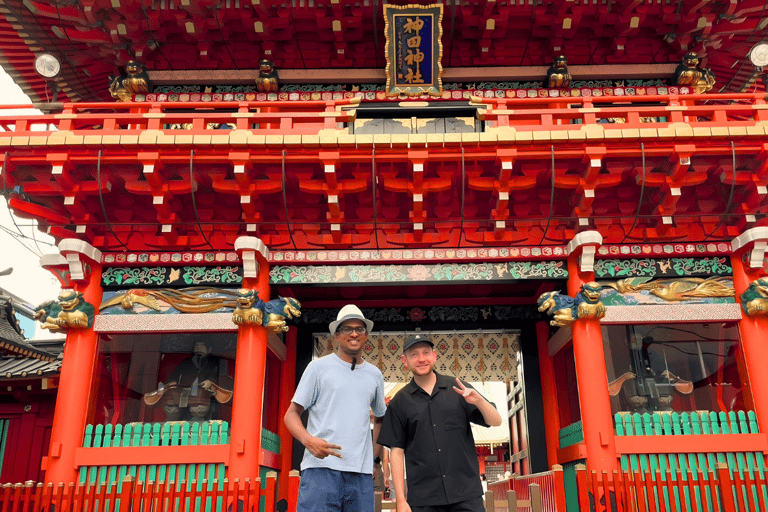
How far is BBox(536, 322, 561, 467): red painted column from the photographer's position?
984 centimetres

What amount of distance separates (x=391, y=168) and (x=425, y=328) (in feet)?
12.6

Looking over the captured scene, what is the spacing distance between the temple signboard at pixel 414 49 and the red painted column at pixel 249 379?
4141 millimetres

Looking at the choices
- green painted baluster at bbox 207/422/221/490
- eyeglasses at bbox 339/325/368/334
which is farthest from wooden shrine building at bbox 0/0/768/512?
eyeglasses at bbox 339/325/368/334

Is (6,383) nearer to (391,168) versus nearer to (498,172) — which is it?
(391,168)

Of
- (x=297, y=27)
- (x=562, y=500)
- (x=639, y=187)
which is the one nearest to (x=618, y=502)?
(x=562, y=500)

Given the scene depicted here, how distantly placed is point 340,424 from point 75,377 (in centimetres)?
563

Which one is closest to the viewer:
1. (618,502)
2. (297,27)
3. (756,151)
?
(618,502)

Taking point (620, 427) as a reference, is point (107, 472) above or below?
below

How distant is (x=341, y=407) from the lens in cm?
408

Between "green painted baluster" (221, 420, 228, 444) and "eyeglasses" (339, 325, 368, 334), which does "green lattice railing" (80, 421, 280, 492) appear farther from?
"eyeglasses" (339, 325, 368, 334)

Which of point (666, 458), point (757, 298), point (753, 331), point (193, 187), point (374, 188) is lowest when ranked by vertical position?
point (666, 458)

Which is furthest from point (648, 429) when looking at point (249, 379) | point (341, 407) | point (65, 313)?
point (65, 313)

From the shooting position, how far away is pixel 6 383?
1097 centimetres

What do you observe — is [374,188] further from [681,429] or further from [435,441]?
[681,429]
